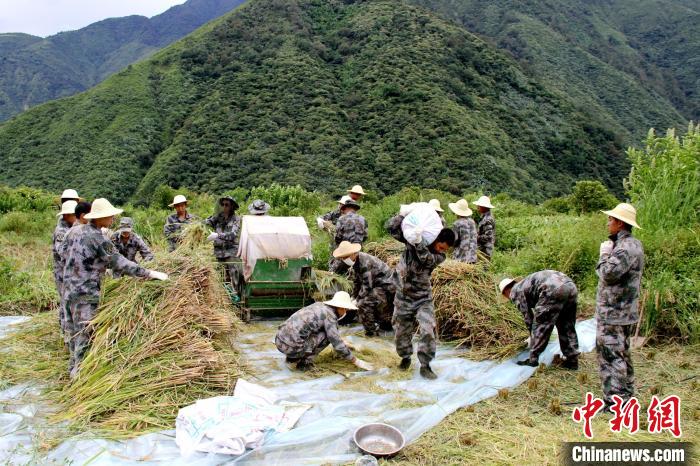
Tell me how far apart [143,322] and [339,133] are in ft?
109

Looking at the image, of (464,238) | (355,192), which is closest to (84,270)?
(355,192)

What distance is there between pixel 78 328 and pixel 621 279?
5305 millimetres

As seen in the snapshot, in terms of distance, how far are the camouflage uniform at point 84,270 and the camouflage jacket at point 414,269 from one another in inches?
104

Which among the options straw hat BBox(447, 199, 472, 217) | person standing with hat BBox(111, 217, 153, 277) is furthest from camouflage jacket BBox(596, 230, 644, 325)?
person standing with hat BBox(111, 217, 153, 277)

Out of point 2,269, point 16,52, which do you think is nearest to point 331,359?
point 2,269

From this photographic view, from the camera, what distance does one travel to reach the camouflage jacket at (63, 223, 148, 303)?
525 cm

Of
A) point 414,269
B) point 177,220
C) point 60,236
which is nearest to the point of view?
point 414,269

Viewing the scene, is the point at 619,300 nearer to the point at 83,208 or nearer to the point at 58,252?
the point at 83,208

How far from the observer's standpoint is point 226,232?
8305 millimetres

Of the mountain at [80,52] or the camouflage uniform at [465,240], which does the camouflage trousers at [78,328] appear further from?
the mountain at [80,52]

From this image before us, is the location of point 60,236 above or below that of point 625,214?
below

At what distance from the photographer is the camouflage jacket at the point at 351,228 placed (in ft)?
27.7

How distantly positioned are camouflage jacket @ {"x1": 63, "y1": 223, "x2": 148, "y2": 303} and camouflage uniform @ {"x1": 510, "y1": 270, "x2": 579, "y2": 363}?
422 cm

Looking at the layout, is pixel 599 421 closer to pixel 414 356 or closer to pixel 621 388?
pixel 621 388
